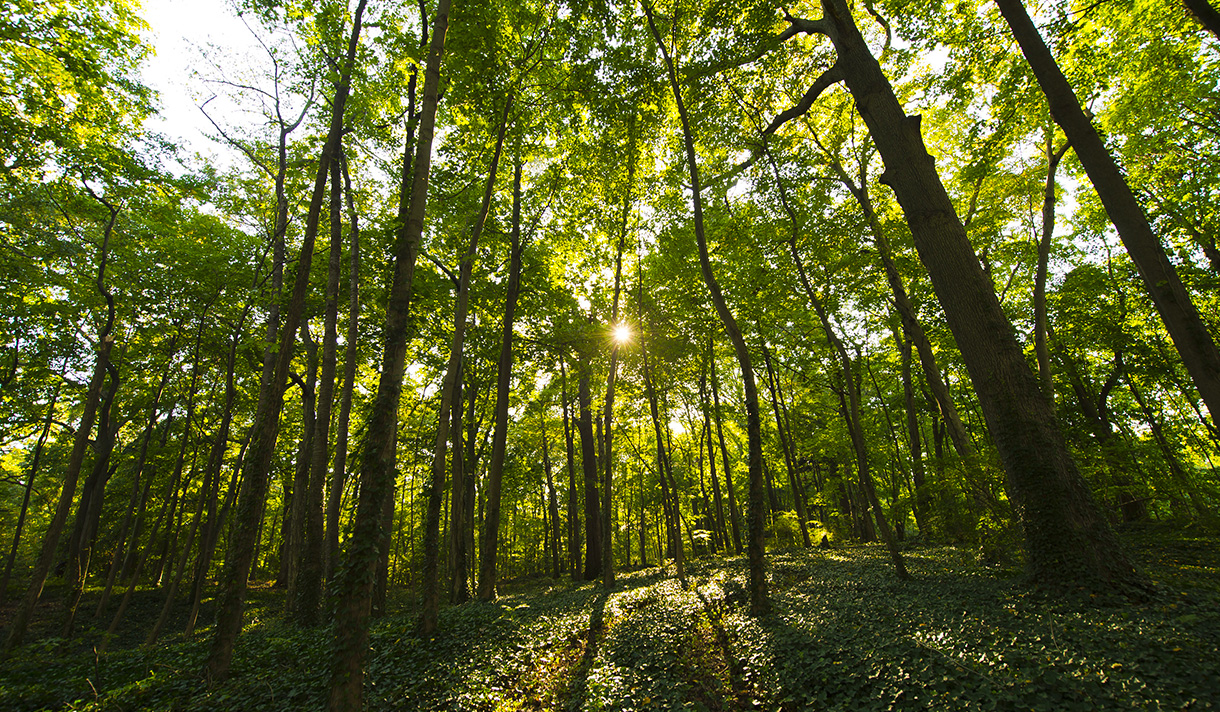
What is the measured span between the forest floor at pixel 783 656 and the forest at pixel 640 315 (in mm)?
58

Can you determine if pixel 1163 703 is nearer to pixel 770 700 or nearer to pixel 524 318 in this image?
pixel 770 700

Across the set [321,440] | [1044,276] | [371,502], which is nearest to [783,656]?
[371,502]

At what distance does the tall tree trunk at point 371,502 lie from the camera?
426 cm

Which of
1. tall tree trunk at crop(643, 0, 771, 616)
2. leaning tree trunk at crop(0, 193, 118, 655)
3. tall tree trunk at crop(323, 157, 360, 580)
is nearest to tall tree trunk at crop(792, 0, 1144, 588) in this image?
tall tree trunk at crop(643, 0, 771, 616)

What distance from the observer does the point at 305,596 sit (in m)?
10.3

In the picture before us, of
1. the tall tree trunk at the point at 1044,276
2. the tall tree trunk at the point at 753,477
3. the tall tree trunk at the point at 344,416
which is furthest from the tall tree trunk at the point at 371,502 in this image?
the tall tree trunk at the point at 1044,276

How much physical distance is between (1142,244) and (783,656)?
6.22 metres

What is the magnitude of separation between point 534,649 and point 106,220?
17.3 metres

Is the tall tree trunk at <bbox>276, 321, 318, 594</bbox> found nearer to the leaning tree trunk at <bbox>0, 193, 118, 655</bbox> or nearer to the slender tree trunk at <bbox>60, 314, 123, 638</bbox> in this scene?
the leaning tree trunk at <bbox>0, 193, 118, 655</bbox>

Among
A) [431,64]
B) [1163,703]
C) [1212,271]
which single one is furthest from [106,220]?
[1212,271]

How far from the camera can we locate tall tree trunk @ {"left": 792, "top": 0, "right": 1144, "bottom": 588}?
513cm

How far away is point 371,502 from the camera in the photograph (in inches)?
187

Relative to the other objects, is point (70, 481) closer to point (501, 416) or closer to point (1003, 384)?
point (501, 416)

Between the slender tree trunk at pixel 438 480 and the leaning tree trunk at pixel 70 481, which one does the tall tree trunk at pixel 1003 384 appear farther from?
the leaning tree trunk at pixel 70 481
